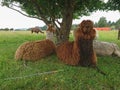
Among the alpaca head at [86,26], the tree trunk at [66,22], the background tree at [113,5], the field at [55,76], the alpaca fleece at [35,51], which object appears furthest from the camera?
the background tree at [113,5]

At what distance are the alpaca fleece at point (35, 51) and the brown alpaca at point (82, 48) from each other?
89cm

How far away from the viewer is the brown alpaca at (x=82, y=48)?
26.1ft

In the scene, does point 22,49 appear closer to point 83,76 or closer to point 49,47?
point 49,47

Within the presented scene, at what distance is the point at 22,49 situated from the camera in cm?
942

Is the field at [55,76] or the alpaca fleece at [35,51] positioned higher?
the alpaca fleece at [35,51]

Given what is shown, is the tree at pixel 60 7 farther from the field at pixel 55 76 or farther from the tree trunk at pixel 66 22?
the field at pixel 55 76

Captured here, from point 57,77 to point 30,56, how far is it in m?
2.09

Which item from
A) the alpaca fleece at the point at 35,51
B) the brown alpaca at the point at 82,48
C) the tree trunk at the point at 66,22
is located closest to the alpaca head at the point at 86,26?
the brown alpaca at the point at 82,48

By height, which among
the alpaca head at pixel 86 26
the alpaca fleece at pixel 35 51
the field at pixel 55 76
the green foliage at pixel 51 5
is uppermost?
the green foliage at pixel 51 5

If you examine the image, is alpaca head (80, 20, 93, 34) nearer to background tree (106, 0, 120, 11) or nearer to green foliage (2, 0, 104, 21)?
green foliage (2, 0, 104, 21)

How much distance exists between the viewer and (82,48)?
8172 millimetres

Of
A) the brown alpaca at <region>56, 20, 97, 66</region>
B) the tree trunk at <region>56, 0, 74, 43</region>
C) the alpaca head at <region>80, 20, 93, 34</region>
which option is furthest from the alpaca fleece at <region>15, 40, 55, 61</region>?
the alpaca head at <region>80, 20, 93, 34</region>

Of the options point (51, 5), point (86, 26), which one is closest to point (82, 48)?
point (86, 26)

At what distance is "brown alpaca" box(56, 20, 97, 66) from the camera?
26.1ft
